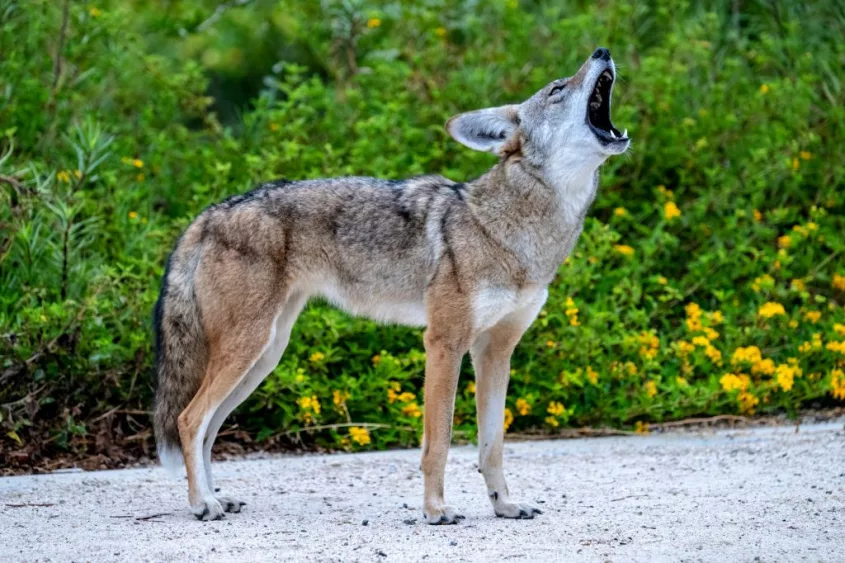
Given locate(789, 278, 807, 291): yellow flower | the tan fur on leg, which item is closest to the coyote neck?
the tan fur on leg

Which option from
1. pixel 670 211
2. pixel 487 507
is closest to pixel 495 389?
pixel 487 507

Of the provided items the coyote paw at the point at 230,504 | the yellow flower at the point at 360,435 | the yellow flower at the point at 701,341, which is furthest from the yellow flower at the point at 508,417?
the coyote paw at the point at 230,504

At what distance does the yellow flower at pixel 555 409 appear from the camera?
23.1ft

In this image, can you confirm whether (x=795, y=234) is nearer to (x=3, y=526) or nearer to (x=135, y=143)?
(x=135, y=143)

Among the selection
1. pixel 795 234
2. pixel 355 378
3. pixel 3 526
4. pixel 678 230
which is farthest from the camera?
pixel 678 230

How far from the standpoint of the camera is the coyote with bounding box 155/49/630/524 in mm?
5203

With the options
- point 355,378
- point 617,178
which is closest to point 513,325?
point 355,378

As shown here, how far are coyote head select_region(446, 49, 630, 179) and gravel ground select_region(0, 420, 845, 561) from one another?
5.20 ft

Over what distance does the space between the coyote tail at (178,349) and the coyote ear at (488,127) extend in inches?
53.1

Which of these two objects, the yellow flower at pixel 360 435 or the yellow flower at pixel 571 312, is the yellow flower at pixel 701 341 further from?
the yellow flower at pixel 360 435

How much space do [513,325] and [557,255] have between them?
38 centimetres

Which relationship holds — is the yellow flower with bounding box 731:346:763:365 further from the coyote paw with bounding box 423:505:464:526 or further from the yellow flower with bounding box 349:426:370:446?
the coyote paw with bounding box 423:505:464:526

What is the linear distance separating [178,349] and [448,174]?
3.04m

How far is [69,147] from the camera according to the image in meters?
8.51
